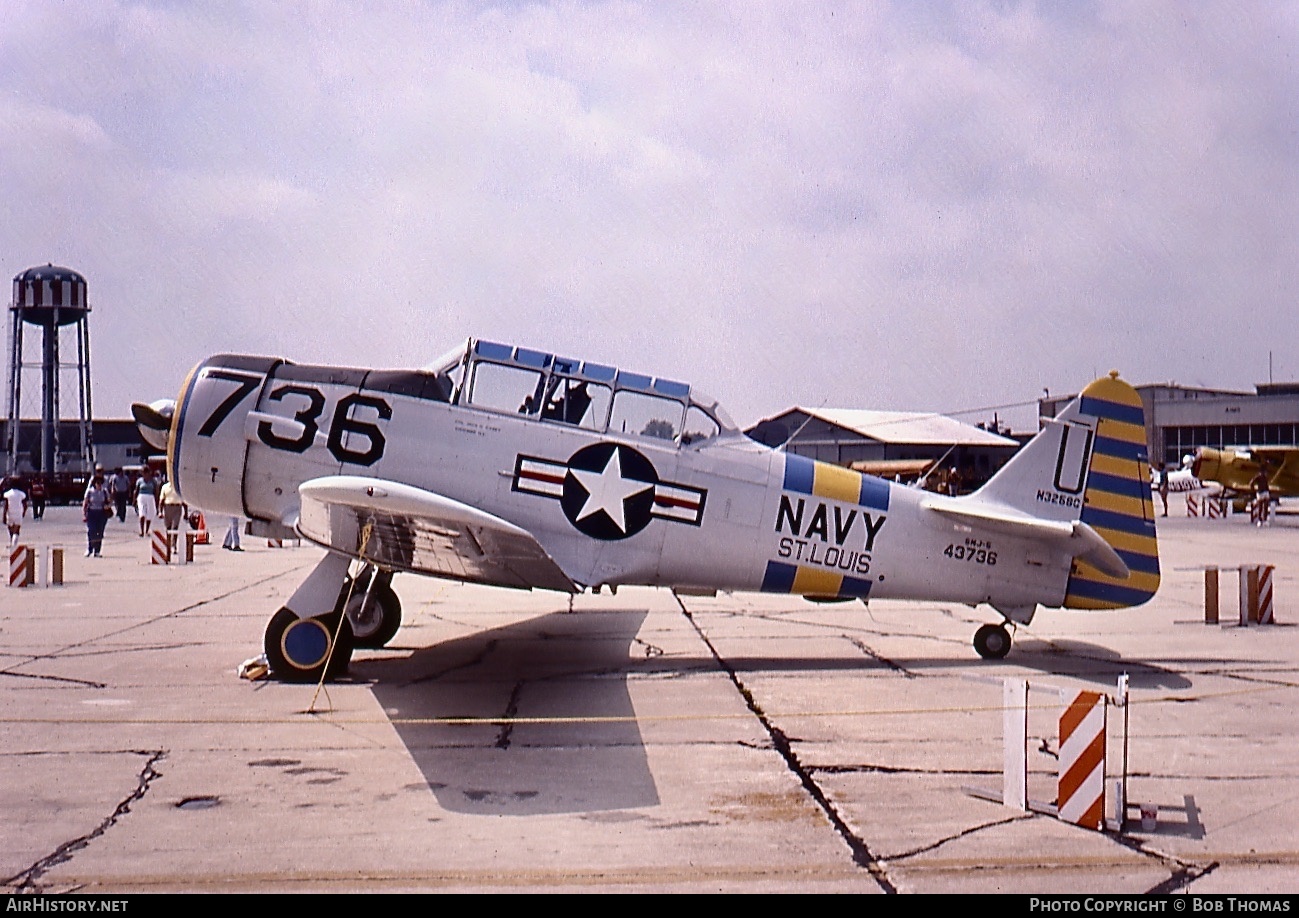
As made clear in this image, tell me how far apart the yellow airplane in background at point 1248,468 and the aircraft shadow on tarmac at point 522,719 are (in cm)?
3250

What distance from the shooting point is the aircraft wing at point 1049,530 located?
373 inches

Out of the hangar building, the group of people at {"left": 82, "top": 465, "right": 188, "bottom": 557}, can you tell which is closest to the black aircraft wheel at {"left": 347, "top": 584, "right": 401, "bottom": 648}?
the group of people at {"left": 82, "top": 465, "right": 188, "bottom": 557}

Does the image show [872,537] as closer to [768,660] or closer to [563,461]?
[768,660]

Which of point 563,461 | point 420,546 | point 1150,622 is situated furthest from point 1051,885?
point 1150,622

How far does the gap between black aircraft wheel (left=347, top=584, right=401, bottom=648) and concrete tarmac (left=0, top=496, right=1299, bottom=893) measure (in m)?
0.28

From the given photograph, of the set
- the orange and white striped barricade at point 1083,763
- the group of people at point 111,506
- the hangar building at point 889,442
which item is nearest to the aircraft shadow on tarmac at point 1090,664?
the orange and white striped barricade at point 1083,763

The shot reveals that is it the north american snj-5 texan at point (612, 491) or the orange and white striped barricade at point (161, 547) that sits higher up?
the north american snj-5 texan at point (612, 491)

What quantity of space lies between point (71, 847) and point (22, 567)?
1399 cm

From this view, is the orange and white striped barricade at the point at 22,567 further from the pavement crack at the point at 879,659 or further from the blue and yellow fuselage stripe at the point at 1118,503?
the blue and yellow fuselage stripe at the point at 1118,503

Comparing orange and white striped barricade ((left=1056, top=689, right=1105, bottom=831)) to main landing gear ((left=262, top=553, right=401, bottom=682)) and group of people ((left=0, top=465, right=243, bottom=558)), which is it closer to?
main landing gear ((left=262, top=553, right=401, bottom=682))

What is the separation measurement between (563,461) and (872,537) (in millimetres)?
2828

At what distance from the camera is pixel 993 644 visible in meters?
10.2

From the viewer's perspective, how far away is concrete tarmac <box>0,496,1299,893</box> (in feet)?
15.4
